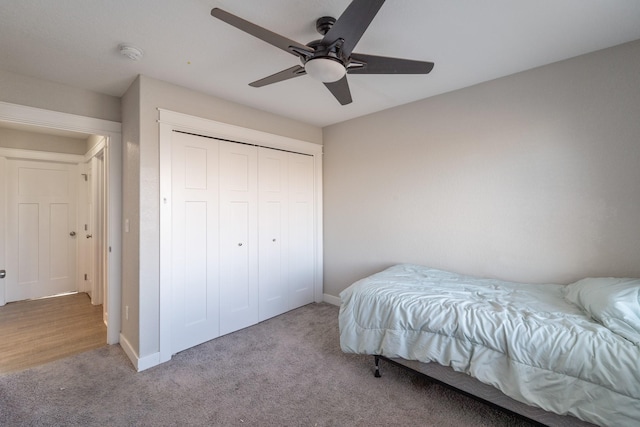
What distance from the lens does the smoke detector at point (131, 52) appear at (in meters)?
1.92

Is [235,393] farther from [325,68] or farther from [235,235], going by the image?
[325,68]

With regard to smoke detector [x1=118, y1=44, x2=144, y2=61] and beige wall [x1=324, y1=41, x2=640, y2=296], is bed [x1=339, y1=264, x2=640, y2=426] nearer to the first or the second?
beige wall [x1=324, y1=41, x2=640, y2=296]

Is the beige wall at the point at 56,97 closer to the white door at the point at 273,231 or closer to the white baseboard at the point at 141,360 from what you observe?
the white door at the point at 273,231

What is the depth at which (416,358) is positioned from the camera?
187 cm

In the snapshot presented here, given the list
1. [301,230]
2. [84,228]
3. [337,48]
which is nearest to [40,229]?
[84,228]

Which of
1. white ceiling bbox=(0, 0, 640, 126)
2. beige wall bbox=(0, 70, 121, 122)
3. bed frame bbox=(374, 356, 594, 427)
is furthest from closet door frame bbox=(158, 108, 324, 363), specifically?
bed frame bbox=(374, 356, 594, 427)

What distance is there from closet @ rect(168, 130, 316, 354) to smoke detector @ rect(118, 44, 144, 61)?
2.10ft

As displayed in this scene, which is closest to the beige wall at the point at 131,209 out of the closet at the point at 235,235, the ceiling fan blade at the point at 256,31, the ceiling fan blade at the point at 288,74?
the closet at the point at 235,235

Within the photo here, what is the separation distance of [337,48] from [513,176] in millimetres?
1931

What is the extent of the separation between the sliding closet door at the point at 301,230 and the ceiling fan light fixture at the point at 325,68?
196 centimetres

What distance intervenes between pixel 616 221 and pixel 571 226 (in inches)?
9.6

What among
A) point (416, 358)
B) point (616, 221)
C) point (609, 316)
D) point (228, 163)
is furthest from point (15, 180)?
point (616, 221)

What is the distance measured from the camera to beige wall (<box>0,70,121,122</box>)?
2.22 metres

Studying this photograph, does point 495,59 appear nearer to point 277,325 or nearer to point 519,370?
point 519,370
